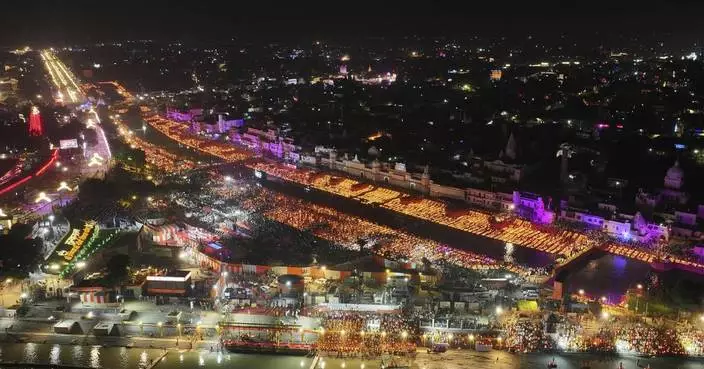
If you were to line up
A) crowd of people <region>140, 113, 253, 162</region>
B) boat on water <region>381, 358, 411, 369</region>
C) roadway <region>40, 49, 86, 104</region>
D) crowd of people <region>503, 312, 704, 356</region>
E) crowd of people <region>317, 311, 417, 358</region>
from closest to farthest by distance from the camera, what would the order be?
1. boat on water <region>381, 358, 411, 369</region>
2. crowd of people <region>503, 312, 704, 356</region>
3. crowd of people <region>317, 311, 417, 358</region>
4. crowd of people <region>140, 113, 253, 162</region>
5. roadway <region>40, 49, 86, 104</region>

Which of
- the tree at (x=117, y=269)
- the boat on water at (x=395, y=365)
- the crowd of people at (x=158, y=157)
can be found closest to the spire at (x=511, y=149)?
the crowd of people at (x=158, y=157)

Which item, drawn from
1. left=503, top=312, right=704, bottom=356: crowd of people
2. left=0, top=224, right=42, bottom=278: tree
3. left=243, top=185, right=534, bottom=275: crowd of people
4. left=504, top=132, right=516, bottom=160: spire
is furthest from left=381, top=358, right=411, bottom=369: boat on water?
left=504, top=132, right=516, bottom=160: spire

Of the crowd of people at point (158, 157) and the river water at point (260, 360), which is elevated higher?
the crowd of people at point (158, 157)

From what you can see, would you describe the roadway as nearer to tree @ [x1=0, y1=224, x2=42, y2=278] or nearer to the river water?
tree @ [x1=0, y1=224, x2=42, y2=278]

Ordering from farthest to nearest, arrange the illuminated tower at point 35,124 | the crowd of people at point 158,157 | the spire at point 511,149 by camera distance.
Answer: the illuminated tower at point 35,124 → the crowd of people at point 158,157 → the spire at point 511,149

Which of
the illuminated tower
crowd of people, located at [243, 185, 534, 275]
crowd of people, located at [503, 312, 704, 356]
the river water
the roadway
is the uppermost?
the roadway

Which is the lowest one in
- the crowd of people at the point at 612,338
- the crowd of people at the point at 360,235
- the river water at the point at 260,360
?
the river water at the point at 260,360

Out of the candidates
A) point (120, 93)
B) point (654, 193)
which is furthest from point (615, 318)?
point (120, 93)

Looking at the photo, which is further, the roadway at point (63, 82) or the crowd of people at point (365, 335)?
the roadway at point (63, 82)

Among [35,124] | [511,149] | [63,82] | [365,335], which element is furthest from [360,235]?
[63,82]

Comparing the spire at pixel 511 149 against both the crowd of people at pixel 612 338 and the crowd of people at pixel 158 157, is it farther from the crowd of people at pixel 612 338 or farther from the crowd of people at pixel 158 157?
the crowd of people at pixel 158 157

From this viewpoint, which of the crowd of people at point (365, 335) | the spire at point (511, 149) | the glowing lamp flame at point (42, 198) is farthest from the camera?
the spire at point (511, 149)
